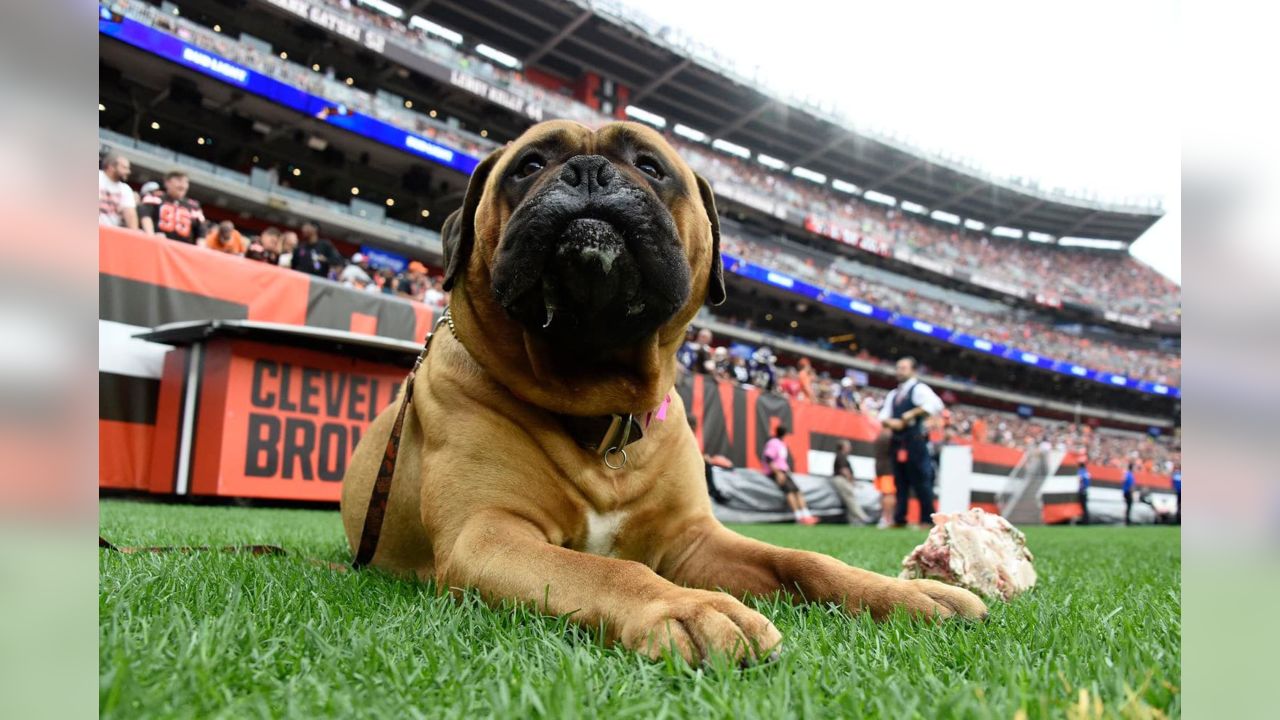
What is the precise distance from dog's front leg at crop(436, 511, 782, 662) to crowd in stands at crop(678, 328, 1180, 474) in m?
14.4

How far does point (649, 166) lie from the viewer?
7.45ft

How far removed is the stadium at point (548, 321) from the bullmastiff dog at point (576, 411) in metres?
0.13

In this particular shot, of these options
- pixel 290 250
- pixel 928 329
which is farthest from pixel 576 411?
pixel 928 329

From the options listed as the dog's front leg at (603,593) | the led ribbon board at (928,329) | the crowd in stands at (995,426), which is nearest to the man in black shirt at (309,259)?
the crowd in stands at (995,426)

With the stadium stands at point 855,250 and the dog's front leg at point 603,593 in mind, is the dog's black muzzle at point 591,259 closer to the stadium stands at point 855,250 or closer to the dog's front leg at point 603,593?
the dog's front leg at point 603,593

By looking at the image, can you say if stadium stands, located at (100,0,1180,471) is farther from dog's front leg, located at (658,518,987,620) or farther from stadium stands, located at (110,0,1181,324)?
dog's front leg, located at (658,518,987,620)

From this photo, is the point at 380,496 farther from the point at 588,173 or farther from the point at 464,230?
the point at 588,173

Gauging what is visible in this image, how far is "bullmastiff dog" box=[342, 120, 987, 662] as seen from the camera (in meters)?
1.73

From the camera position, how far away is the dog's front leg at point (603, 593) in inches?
48.9

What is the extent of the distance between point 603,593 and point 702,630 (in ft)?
0.88

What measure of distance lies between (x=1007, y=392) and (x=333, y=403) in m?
41.3

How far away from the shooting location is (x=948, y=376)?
4053cm

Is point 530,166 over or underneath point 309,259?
underneath

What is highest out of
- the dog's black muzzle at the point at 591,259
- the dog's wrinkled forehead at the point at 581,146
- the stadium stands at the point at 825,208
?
the stadium stands at the point at 825,208
